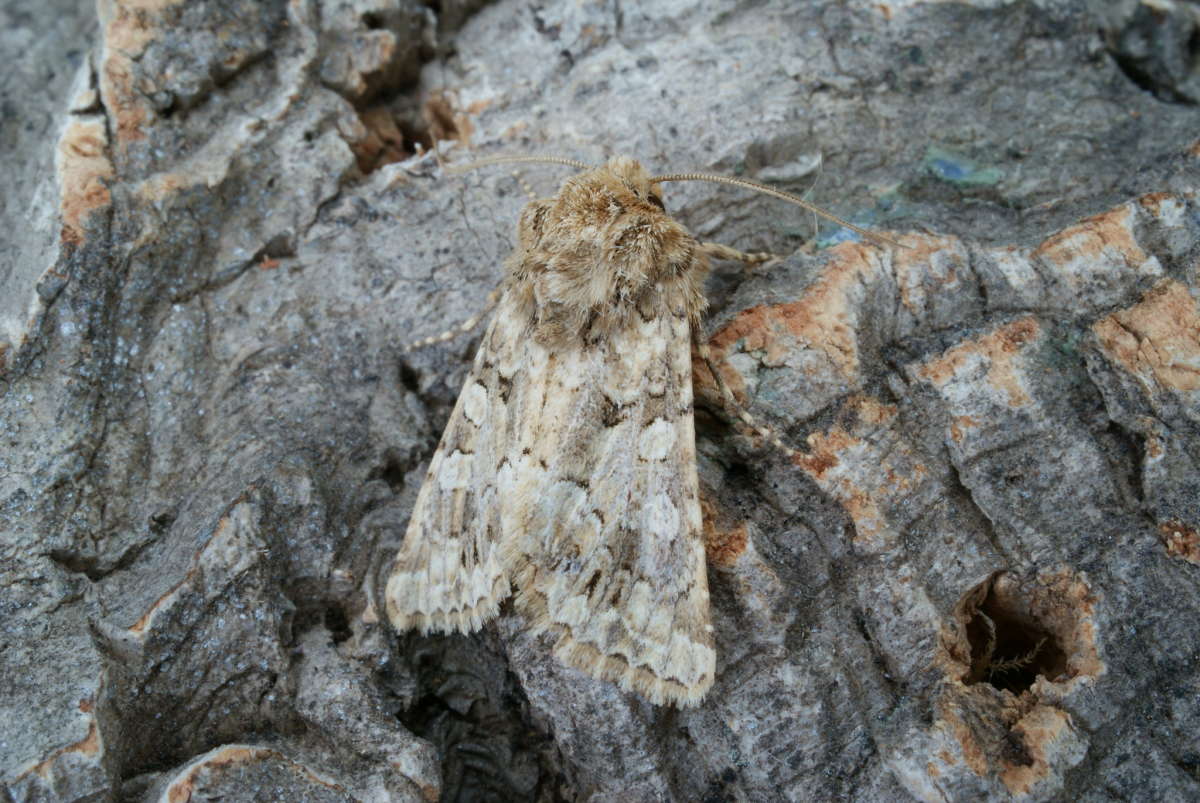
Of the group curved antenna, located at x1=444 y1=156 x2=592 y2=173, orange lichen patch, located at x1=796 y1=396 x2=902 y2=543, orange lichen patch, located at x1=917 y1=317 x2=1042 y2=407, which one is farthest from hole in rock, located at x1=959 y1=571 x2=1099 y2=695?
curved antenna, located at x1=444 y1=156 x2=592 y2=173

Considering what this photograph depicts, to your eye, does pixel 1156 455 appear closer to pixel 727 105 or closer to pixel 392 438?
pixel 727 105

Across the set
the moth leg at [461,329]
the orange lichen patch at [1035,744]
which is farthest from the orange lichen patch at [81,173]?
the orange lichen patch at [1035,744]

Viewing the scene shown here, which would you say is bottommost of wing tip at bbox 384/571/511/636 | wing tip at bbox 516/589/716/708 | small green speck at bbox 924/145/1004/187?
wing tip at bbox 516/589/716/708

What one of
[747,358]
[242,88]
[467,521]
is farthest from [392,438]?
[242,88]

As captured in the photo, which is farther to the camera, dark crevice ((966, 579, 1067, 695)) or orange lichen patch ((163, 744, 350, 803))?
dark crevice ((966, 579, 1067, 695))

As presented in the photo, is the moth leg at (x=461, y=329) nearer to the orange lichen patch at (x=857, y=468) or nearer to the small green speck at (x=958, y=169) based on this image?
the orange lichen patch at (x=857, y=468)

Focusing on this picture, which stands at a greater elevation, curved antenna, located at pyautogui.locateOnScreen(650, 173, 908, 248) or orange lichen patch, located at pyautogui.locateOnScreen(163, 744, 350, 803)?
curved antenna, located at pyautogui.locateOnScreen(650, 173, 908, 248)

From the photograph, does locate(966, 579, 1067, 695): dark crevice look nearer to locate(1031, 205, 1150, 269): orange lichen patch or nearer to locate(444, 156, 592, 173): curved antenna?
locate(1031, 205, 1150, 269): orange lichen patch
